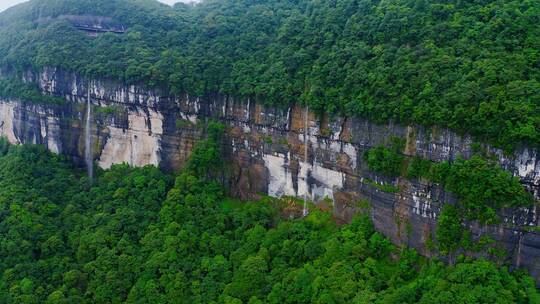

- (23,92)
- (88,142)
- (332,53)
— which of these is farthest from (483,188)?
(23,92)

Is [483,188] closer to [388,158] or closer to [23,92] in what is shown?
[388,158]

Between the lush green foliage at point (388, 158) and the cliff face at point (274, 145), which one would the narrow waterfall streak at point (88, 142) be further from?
the lush green foliage at point (388, 158)

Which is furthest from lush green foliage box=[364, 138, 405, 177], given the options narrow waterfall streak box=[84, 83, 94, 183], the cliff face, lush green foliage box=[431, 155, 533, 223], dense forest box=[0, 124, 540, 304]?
narrow waterfall streak box=[84, 83, 94, 183]

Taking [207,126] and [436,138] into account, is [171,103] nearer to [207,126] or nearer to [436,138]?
[207,126]

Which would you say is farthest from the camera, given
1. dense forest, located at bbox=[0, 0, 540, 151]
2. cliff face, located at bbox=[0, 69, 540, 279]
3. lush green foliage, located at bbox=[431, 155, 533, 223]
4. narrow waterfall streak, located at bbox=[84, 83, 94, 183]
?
narrow waterfall streak, located at bbox=[84, 83, 94, 183]

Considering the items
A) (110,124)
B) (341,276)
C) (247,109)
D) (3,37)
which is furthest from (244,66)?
(3,37)

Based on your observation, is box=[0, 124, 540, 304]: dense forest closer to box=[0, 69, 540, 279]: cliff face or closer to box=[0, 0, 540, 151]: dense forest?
box=[0, 69, 540, 279]: cliff face

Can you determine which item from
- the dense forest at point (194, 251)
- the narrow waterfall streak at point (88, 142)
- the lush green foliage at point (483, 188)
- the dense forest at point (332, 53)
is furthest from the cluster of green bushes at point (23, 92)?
the lush green foliage at point (483, 188)
